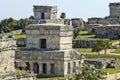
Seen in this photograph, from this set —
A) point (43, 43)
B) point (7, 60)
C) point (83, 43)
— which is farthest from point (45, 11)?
point (7, 60)

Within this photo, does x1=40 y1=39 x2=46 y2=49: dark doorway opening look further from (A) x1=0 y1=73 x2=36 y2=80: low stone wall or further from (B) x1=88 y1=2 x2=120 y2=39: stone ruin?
(B) x1=88 y1=2 x2=120 y2=39: stone ruin

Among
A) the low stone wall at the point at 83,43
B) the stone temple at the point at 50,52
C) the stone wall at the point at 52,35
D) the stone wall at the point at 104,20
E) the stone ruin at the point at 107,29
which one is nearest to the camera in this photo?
the stone temple at the point at 50,52

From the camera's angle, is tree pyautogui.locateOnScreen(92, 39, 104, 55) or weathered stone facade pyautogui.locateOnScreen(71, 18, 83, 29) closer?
tree pyautogui.locateOnScreen(92, 39, 104, 55)

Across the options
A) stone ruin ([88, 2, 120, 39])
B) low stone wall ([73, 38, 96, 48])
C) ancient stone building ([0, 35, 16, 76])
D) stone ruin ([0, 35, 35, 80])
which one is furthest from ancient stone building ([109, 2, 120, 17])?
ancient stone building ([0, 35, 16, 76])

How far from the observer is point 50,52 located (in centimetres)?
5269

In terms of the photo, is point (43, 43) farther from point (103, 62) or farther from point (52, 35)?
point (103, 62)

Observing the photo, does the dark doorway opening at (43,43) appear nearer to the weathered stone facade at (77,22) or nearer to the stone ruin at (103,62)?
the stone ruin at (103,62)

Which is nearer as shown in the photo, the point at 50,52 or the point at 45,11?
the point at 50,52

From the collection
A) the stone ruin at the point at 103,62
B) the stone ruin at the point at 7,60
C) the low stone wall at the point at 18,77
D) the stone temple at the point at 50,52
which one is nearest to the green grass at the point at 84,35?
the stone ruin at the point at 103,62

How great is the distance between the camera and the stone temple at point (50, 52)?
2073 inches

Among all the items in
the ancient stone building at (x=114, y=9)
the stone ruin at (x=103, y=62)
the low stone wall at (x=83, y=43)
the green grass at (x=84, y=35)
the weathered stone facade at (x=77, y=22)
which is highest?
the ancient stone building at (x=114, y=9)

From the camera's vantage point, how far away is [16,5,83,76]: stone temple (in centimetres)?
5266

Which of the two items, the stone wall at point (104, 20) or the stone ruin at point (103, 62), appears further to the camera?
the stone wall at point (104, 20)

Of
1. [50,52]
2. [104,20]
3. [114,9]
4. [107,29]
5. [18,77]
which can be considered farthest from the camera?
[104,20]
